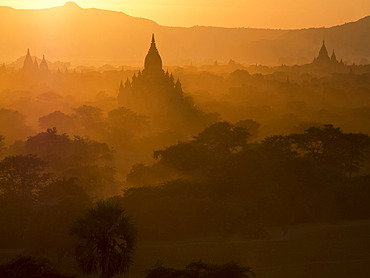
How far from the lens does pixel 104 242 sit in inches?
584

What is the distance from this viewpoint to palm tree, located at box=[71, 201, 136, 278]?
14789mm

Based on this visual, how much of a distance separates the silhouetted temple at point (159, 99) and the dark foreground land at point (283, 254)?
2840 cm

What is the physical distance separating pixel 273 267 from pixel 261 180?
7.20 m

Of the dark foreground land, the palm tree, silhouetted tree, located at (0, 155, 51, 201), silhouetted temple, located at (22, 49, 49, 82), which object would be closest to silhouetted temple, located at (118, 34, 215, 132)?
silhouetted tree, located at (0, 155, 51, 201)

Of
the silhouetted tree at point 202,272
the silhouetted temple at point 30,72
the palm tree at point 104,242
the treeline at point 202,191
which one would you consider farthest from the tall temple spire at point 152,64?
the palm tree at point 104,242

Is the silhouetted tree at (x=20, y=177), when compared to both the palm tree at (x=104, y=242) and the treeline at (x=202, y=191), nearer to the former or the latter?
the treeline at (x=202, y=191)

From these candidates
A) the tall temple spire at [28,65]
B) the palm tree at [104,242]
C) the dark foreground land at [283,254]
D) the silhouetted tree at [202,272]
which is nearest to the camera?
the palm tree at [104,242]

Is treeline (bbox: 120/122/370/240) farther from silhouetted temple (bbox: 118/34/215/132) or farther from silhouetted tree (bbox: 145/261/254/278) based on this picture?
silhouetted temple (bbox: 118/34/215/132)

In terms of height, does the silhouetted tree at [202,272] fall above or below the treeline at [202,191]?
below

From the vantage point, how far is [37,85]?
82.8 meters

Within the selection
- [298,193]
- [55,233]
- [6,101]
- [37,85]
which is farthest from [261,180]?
[37,85]

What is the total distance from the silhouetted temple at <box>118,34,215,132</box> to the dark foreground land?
28.4 metres

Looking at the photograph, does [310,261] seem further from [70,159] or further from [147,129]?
[147,129]

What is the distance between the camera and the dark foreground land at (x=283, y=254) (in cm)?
2131
